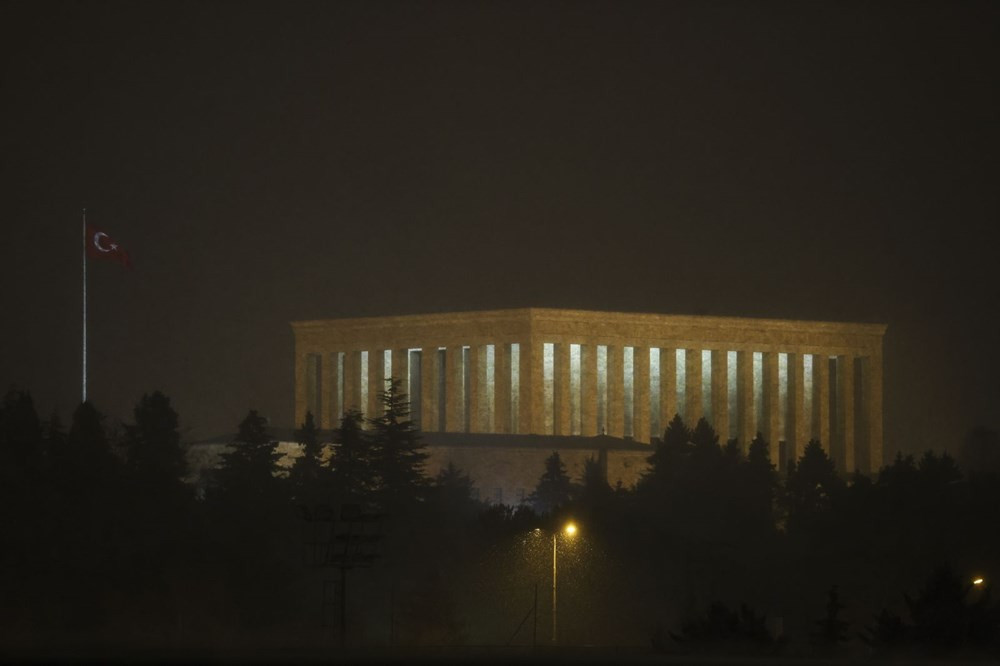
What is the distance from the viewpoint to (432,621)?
83812 millimetres

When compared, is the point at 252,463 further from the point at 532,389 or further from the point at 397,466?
the point at 532,389

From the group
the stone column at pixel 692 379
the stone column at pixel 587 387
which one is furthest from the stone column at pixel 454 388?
the stone column at pixel 692 379

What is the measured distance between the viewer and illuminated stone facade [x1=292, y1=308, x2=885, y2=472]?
445ft

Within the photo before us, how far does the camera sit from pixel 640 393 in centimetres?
13962

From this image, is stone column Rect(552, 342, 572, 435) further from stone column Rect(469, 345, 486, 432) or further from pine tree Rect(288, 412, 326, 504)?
pine tree Rect(288, 412, 326, 504)

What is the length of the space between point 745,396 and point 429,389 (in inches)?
693

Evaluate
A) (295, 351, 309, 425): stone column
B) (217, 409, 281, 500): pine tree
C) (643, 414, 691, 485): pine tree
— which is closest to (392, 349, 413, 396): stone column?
(295, 351, 309, 425): stone column

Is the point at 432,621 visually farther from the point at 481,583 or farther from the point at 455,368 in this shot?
the point at 455,368

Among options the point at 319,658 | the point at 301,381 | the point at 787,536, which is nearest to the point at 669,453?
the point at 787,536

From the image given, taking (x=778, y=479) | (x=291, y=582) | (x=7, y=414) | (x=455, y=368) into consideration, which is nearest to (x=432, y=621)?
(x=291, y=582)

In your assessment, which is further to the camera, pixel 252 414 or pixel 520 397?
pixel 520 397

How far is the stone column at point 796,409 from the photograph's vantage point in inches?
5733

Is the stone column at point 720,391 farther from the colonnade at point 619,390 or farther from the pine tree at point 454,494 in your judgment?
the pine tree at point 454,494

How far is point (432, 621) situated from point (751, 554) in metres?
22.5
